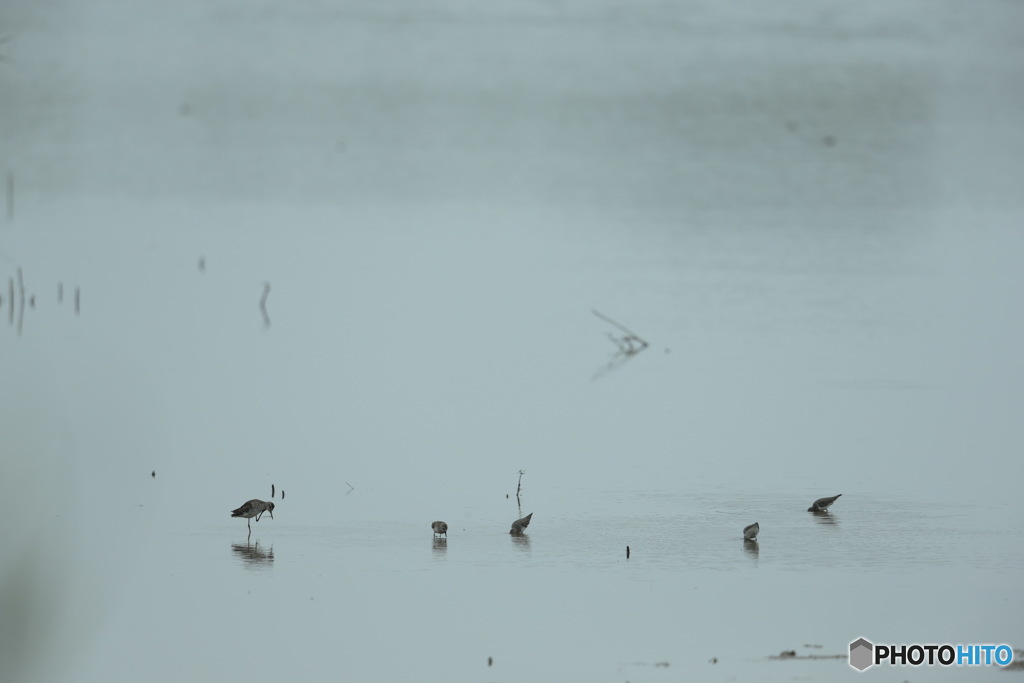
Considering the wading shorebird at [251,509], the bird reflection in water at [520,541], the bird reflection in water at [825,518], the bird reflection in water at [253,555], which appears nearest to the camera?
the bird reflection in water at [253,555]

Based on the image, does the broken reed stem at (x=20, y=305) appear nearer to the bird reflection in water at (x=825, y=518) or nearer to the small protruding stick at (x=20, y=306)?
the small protruding stick at (x=20, y=306)

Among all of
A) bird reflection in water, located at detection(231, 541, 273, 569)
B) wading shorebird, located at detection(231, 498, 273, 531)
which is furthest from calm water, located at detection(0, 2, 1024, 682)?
wading shorebird, located at detection(231, 498, 273, 531)

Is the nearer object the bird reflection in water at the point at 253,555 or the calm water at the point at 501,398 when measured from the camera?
the calm water at the point at 501,398

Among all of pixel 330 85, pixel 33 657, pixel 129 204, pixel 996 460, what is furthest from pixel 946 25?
pixel 33 657

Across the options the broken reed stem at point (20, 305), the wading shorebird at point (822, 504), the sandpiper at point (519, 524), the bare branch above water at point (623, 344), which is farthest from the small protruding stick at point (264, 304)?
the wading shorebird at point (822, 504)

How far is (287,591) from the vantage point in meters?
6.29

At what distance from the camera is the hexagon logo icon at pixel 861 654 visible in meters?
5.62

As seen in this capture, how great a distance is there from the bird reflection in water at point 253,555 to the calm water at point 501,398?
0.03m

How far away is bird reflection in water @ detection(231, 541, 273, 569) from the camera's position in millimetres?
6621

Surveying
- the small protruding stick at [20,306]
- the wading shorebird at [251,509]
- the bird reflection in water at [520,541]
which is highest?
the small protruding stick at [20,306]

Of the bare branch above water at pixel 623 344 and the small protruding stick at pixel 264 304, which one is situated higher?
the small protruding stick at pixel 264 304

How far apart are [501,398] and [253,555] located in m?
3.68

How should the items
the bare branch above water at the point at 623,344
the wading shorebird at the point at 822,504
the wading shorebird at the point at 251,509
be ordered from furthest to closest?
the bare branch above water at the point at 623,344, the wading shorebird at the point at 822,504, the wading shorebird at the point at 251,509

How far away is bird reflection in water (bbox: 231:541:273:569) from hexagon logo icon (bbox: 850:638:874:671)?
2315 millimetres
